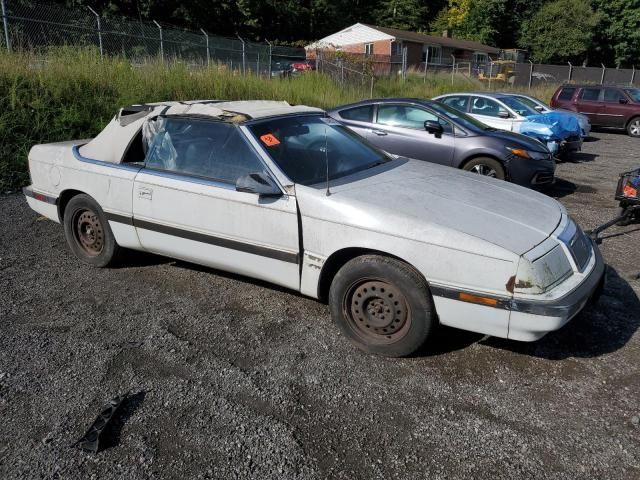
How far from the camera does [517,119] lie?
1121 centimetres

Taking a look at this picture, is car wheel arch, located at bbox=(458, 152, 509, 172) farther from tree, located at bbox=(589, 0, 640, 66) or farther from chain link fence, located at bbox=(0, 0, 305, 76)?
tree, located at bbox=(589, 0, 640, 66)

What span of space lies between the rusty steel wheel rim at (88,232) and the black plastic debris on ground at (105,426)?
220 centimetres

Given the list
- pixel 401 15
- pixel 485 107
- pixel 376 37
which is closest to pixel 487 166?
pixel 485 107

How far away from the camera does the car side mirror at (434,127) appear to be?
7.73 m

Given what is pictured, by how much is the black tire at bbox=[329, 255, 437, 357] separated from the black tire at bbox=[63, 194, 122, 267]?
232 cm

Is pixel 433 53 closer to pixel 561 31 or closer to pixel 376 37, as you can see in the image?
pixel 376 37

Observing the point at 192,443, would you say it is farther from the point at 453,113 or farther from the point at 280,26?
the point at 280,26

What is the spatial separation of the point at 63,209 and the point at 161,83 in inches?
269

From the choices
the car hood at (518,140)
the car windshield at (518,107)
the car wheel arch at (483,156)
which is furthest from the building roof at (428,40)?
the car wheel arch at (483,156)

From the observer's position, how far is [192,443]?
2.69 metres

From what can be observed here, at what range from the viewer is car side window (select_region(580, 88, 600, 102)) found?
1794cm

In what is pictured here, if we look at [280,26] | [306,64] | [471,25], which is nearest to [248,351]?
[306,64]

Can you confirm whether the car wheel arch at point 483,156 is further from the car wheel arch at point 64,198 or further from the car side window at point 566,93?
the car side window at point 566,93

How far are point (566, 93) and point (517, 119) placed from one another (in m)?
8.90
